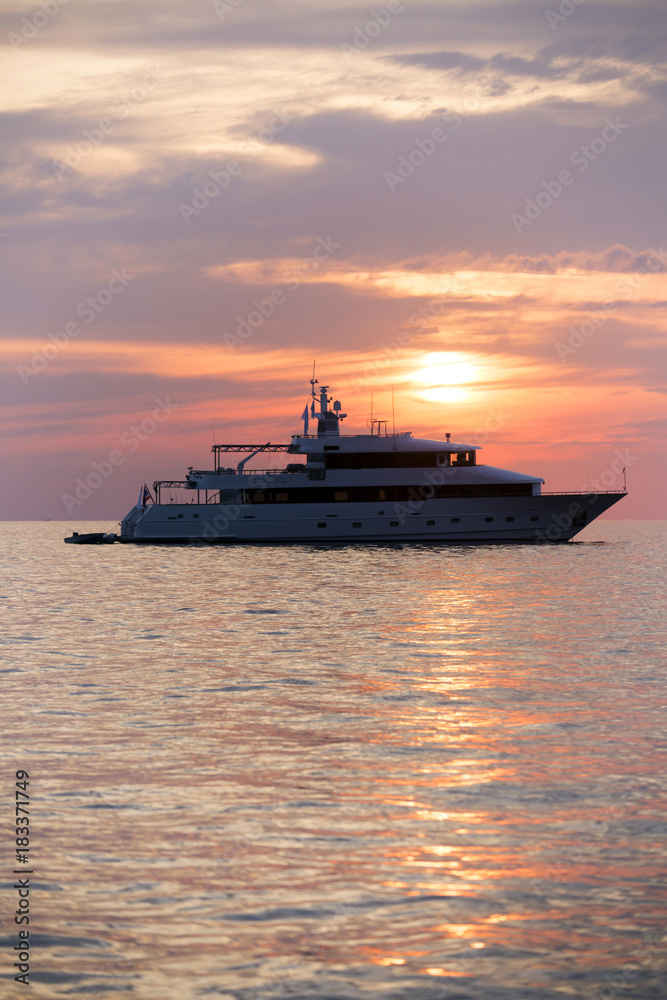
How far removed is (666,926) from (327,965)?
2422 millimetres

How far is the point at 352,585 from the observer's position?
4138 centimetres

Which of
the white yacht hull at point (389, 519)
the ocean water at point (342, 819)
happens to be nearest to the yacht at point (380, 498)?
the white yacht hull at point (389, 519)

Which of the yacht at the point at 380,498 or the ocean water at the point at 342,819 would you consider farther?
the yacht at the point at 380,498

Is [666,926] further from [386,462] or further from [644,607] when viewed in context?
[386,462]

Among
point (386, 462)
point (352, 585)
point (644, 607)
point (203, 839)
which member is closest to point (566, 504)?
point (386, 462)

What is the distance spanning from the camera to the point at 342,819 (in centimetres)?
922

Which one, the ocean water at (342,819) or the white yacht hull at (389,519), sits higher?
the white yacht hull at (389,519)

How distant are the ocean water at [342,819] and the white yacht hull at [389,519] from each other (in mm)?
45886

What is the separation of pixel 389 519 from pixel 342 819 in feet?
195

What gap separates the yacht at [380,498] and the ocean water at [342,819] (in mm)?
45923

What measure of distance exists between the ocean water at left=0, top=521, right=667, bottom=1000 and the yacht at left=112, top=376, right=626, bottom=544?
1808 inches

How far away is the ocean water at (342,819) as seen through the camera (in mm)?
6363

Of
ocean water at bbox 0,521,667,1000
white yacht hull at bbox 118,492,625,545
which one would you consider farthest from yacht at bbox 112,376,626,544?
ocean water at bbox 0,521,667,1000

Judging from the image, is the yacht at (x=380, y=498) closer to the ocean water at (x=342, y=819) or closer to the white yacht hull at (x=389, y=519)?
the white yacht hull at (x=389, y=519)
